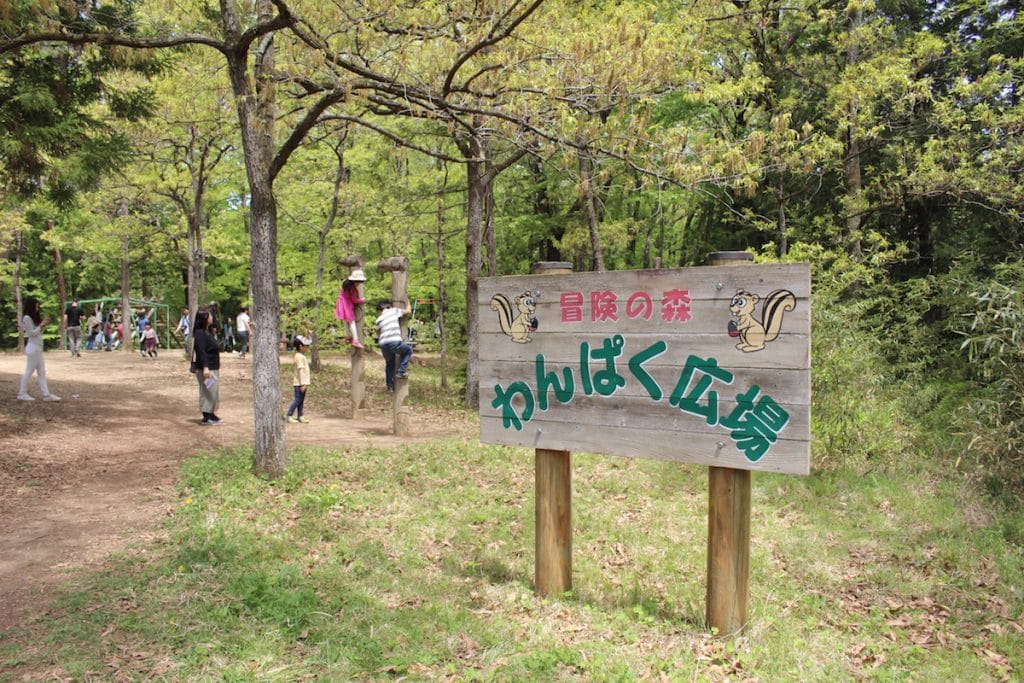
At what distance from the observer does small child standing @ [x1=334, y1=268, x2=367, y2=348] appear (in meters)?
10.8

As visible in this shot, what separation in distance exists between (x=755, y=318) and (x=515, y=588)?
2.61m

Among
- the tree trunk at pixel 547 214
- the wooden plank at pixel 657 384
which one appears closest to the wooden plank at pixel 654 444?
the wooden plank at pixel 657 384

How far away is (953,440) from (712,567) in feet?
16.5

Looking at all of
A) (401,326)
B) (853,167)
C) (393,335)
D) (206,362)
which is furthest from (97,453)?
(853,167)

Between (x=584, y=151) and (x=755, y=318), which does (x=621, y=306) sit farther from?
(x=584, y=151)

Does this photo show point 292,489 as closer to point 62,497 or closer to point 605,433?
point 62,497

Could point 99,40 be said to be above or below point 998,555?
above

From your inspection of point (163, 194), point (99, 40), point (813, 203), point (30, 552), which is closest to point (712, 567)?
point (30, 552)

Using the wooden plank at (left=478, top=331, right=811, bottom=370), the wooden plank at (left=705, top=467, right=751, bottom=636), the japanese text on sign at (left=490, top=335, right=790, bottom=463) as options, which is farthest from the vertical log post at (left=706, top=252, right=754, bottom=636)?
the wooden plank at (left=478, top=331, right=811, bottom=370)

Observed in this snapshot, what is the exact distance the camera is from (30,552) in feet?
16.7

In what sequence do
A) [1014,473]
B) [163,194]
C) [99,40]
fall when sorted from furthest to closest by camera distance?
[163,194] → [1014,473] → [99,40]

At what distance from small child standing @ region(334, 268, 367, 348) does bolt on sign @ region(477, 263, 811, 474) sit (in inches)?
250

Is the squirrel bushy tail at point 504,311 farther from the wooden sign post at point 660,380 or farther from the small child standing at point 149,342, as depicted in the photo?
the small child standing at point 149,342

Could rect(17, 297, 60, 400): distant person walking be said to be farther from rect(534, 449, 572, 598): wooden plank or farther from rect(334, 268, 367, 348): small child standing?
rect(534, 449, 572, 598): wooden plank
